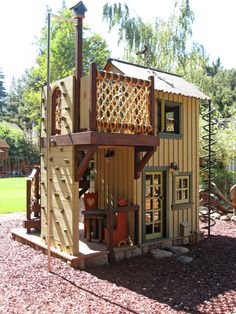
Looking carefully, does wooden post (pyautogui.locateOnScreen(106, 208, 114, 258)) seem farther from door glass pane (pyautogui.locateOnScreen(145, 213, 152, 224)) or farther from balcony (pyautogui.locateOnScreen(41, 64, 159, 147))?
balcony (pyautogui.locateOnScreen(41, 64, 159, 147))

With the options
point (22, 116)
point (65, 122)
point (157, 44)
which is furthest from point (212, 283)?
point (22, 116)

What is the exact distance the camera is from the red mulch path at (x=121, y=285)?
5195 mm

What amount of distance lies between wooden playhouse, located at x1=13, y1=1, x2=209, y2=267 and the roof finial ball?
4.25ft

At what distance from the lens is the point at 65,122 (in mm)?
7402

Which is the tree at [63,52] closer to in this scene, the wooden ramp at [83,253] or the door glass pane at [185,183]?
the door glass pane at [185,183]

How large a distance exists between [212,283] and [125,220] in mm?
2508

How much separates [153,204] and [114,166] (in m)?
1.40

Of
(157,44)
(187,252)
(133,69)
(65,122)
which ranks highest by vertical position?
(157,44)

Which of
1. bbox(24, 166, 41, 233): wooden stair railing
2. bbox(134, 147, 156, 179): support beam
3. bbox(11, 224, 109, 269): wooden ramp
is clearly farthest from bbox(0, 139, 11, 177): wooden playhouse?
bbox(134, 147, 156, 179): support beam

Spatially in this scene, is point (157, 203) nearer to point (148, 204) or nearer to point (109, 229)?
point (148, 204)

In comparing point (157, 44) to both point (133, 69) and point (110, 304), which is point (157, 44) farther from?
point (110, 304)

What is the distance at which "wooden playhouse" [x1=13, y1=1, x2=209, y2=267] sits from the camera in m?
6.88

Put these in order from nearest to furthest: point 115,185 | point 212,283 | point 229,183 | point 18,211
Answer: point 212,283, point 115,185, point 18,211, point 229,183

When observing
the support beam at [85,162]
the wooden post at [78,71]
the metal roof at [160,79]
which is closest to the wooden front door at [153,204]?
the support beam at [85,162]
